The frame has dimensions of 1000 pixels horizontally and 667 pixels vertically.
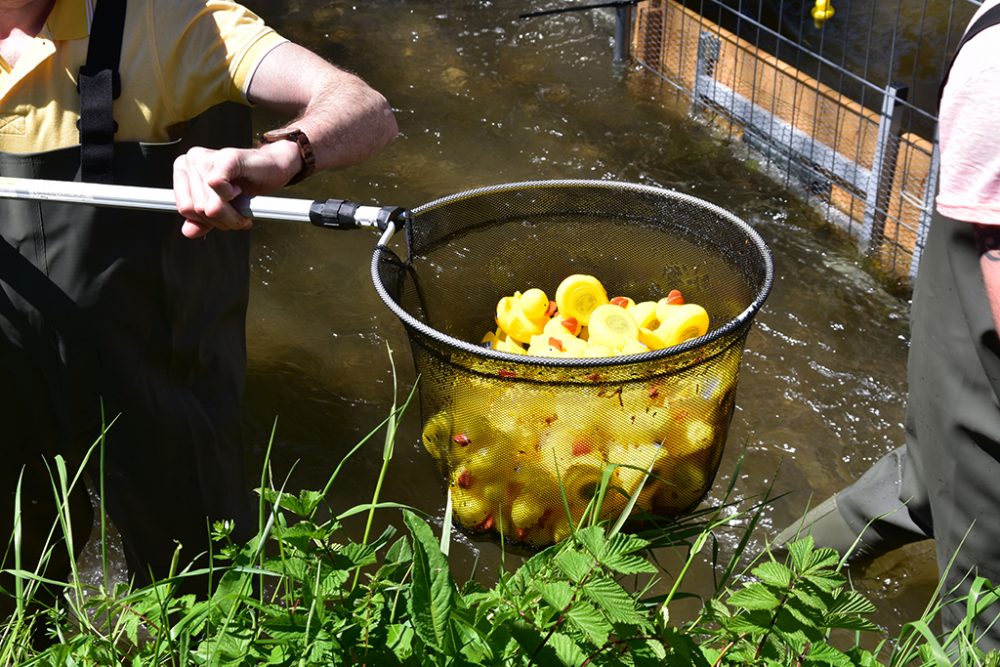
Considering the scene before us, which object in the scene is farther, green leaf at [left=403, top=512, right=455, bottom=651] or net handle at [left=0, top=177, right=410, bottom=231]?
net handle at [left=0, top=177, right=410, bottom=231]

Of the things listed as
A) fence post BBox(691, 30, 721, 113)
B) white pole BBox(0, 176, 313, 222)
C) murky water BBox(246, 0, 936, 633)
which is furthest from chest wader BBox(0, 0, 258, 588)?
fence post BBox(691, 30, 721, 113)

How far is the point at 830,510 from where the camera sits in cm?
274

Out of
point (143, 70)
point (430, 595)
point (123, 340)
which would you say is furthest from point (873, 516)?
point (143, 70)

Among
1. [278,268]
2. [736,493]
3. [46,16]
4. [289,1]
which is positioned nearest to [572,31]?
[289,1]

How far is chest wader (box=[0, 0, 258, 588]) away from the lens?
6.68ft

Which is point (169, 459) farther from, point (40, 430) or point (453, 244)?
point (453, 244)

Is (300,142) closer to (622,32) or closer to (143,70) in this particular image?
(143,70)

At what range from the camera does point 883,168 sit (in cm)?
400

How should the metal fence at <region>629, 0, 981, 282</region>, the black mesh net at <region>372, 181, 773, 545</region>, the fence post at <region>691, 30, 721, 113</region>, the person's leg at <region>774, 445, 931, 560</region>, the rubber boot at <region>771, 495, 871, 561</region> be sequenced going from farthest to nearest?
the fence post at <region>691, 30, 721, 113</region>
the metal fence at <region>629, 0, 981, 282</region>
the rubber boot at <region>771, 495, 871, 561</region>
the person's leg at <region>774, 445, 931, 560</region>
the black mesh net at <region>372, 181, 773, 545</region>

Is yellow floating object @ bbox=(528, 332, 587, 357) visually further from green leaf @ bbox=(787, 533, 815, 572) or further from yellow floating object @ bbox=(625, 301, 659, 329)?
green leaf @ bbox=(787, 533, 815, 572)

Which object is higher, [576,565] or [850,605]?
[576,565]

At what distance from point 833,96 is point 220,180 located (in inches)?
120

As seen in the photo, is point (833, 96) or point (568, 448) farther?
point (833, 96)

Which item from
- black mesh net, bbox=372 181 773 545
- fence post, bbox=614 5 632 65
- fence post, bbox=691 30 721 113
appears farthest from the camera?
fence post, bbox=614 5 632 65
